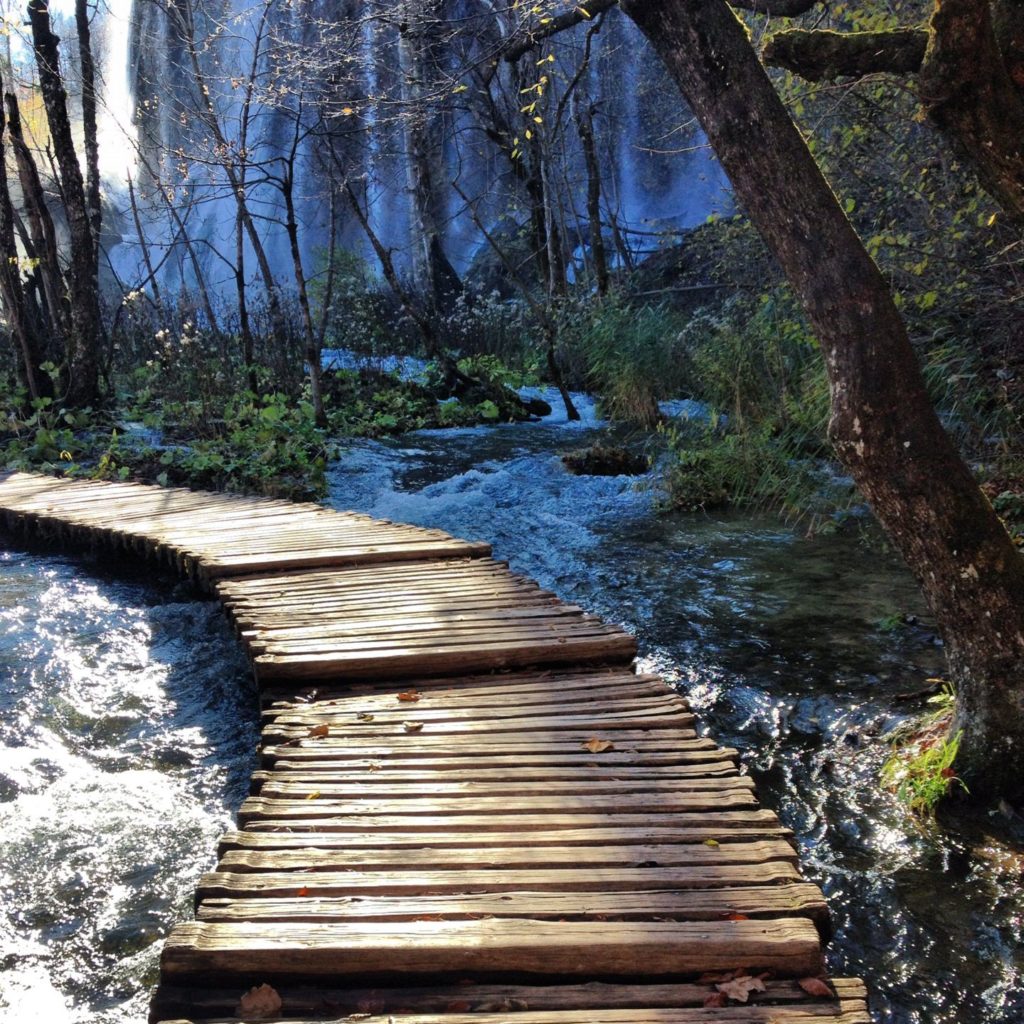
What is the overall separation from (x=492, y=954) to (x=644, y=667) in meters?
2.81

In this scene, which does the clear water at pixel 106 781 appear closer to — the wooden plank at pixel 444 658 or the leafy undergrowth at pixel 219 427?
the wooden plank at pixel 444 658

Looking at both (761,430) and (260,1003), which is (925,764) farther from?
(761,430)

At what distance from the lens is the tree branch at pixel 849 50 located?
11.8 ft

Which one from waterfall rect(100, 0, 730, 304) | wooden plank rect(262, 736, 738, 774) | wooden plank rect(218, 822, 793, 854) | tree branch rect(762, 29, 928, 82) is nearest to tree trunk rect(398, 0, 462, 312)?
waterfall rect(100, 0, 730, 304)

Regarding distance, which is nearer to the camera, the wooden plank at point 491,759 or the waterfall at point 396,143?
the wooden plank at point 491,759

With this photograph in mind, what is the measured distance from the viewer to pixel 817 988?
2004 millimetres

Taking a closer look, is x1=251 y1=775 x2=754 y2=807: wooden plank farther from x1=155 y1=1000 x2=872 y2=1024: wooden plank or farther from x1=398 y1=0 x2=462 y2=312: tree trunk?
x1=398 y1=0 x2=462 y2=312: tree trunk

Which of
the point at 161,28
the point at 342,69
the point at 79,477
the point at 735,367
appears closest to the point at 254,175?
the point at 161,28

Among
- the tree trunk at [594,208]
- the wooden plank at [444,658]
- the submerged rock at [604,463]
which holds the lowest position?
the wooden plank at [444,658]

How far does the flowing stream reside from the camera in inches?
106

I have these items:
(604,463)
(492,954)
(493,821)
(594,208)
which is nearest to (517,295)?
(594,208)

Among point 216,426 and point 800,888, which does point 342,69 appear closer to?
point 216,426

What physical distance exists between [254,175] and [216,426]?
1524 cm

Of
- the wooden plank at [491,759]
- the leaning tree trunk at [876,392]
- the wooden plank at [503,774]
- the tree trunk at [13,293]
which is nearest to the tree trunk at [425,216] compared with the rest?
the tree trunk at [13,293]
